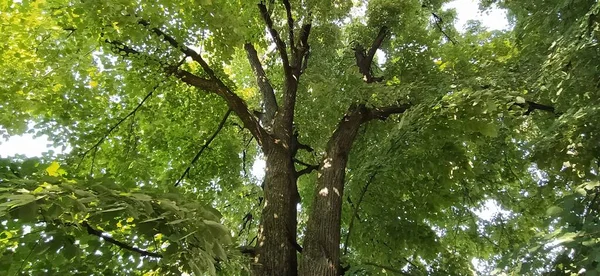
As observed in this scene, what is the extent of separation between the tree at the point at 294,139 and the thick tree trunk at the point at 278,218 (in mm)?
21

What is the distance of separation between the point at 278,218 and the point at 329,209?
1.65 ft

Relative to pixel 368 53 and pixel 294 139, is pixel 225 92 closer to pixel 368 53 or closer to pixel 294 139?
pixel 294 139

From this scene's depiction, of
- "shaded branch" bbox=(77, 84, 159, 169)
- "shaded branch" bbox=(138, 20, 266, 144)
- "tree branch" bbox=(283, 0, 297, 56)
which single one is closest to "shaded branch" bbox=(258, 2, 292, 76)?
"tree branch" bbox=(283, 0, 297, 56)

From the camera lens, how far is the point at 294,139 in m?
5.68

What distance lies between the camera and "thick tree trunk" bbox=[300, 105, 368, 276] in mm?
3625

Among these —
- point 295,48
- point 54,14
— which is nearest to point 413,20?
point 295,48

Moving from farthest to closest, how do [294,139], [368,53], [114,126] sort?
[368,53]
[294,139]
[114,126]

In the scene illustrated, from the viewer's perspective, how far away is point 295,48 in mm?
6156

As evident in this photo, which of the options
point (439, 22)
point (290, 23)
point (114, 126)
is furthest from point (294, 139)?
point (439, 22)

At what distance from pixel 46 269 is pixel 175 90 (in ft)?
11.6

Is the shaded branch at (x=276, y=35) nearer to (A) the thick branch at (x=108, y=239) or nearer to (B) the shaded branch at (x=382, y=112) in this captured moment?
(B) the shaded branch at (x=382, y=112)

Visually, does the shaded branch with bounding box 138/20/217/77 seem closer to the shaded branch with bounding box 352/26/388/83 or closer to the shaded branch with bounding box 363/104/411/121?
the shaded branch with bounding box 363/104/411/121

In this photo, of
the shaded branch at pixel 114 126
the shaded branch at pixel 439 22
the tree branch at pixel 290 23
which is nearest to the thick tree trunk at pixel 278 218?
the shaded branch at pixel 114 126

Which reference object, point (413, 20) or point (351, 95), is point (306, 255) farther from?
point (413, 20)
